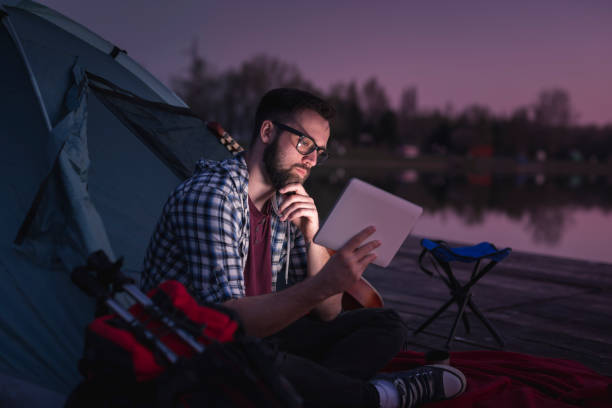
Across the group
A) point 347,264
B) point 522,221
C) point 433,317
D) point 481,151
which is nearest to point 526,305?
point 433,317

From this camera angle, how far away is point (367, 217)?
1.87m

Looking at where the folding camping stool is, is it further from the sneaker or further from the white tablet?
the white tablet

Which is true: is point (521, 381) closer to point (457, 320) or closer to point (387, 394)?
point (457, 320)

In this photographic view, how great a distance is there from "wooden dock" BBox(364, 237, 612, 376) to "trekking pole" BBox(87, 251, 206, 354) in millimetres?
2147

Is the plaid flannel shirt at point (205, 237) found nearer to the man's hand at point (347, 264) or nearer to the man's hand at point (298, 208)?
the man's hand at point (298, 208)

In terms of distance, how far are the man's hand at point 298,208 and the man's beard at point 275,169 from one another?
3 centimetres

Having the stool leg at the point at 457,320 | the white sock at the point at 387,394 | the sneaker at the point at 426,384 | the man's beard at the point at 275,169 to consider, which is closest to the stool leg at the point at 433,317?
the stool leg at the point at 457,320

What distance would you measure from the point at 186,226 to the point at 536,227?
17.1 m

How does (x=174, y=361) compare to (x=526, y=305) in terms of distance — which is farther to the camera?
(x=526, y=305)

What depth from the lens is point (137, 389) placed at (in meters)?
1.43

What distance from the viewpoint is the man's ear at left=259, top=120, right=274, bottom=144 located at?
2.32 meters

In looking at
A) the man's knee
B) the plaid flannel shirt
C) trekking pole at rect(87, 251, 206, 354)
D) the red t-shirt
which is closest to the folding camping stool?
the man's knee

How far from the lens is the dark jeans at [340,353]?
5.99 feet

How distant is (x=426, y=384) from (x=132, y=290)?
1.31 metres
